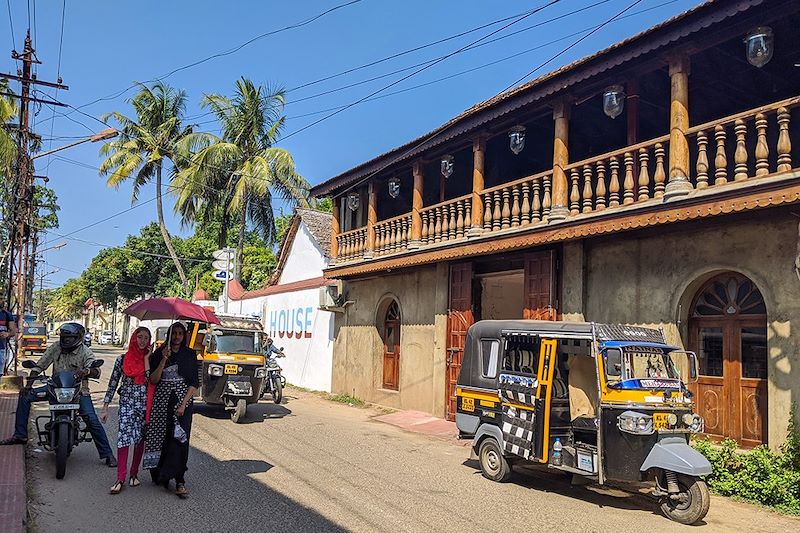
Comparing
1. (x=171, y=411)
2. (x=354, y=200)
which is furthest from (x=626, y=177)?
(x=354, y=200)

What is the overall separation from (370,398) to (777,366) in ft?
36.1

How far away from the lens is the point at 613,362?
285 inches

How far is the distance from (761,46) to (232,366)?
1082cm

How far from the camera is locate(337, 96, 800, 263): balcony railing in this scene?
325 inches

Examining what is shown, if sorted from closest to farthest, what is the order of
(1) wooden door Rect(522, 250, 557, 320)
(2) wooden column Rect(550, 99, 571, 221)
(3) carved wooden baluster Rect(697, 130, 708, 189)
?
(3) carved wooden baluster Rect(697, 130, 708, 189) → (2) wooden column Rect(550, 99, 571, 221) → (1) wooden door Rect(522, 250, 557, 320)

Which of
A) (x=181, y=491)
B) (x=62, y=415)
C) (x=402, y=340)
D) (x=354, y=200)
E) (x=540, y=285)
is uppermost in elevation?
(x=354, y=200)

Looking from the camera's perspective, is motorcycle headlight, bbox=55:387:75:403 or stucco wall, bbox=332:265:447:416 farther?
stucco wall, bbox=332:265:447:416

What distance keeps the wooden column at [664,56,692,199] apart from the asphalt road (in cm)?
433

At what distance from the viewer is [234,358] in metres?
13.5

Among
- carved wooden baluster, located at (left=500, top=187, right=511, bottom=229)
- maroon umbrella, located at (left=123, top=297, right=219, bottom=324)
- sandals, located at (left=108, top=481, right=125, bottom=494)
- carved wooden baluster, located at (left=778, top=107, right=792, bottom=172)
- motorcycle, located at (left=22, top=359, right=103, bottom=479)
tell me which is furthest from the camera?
maroon umbrella, located at (left=123, top=297, right=219, bottom=324)

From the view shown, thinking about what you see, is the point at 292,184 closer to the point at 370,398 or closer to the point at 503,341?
the point at 370,398

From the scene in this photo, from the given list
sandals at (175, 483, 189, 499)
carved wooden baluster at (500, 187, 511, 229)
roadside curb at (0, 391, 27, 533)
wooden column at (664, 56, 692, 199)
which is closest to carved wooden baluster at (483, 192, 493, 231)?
carved wooden baluster at (500, 187, 511, 229)

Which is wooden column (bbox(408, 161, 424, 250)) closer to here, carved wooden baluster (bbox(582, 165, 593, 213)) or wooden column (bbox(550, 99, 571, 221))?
wooden column (bbox(550, 99, 571, 221))

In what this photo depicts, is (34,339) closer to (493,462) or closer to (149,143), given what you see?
(149,143)
